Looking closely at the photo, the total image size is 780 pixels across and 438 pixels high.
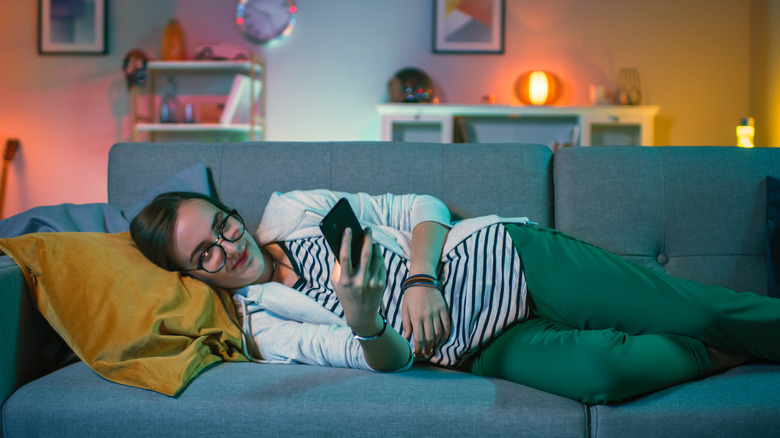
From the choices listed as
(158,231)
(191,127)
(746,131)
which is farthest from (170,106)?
(746,131)

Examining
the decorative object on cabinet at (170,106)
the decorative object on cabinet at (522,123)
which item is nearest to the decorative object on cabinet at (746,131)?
the decorative object on cabinet at (522,123)

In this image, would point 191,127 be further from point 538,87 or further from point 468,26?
point 538,87

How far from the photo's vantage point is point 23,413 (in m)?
1.00

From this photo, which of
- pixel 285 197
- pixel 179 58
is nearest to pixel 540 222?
pixel 285 197

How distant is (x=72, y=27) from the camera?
409 cm

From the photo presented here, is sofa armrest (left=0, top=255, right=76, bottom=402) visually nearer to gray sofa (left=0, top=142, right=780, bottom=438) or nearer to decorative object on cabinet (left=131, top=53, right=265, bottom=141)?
gray sofa (left=0, top=142, right=780, bottom=438)

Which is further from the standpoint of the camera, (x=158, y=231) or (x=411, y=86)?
(x=411, y=86)

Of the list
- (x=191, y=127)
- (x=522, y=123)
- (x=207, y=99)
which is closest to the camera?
(x=191, y=127)

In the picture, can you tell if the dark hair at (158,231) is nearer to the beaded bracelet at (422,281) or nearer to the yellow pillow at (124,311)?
the yellow pillow at (124,311)

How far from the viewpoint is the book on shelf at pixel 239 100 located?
384 centimetres

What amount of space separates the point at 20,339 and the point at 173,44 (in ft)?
10.7

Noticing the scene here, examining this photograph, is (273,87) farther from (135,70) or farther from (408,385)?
(408,385)

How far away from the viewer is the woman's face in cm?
122

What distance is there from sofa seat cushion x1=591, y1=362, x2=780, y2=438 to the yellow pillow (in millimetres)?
728
